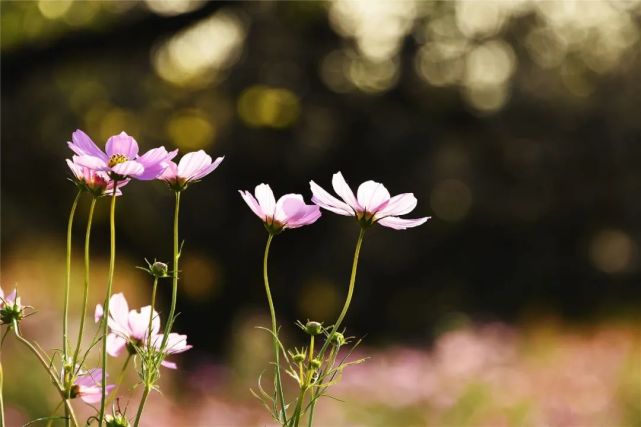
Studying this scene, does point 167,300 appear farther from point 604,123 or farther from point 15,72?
point 604,123

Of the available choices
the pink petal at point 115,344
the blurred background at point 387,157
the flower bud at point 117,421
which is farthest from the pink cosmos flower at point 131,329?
the blurred background at point 387,157

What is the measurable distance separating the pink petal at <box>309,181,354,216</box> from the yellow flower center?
16 centimetres

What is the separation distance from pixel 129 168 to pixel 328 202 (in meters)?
0.16

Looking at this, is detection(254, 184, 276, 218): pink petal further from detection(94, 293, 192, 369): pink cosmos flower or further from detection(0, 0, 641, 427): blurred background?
detection(0, 0, 641, 427): blurred background

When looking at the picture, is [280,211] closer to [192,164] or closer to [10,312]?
[192,164]

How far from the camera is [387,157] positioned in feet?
25.3

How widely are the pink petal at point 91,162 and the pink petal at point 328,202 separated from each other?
166mm

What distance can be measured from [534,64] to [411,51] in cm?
138

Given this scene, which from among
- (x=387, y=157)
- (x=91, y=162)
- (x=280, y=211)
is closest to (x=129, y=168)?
(x=91, y=162)

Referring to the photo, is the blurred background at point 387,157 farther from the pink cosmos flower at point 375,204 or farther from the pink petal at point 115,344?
the pink cosmos flower at point 375,204

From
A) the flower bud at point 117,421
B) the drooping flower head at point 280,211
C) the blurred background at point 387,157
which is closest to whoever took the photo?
the flower bud at point 117,421

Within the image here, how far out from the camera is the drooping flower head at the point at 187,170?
792mm

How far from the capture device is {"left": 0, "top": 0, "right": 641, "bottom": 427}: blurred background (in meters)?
7.29

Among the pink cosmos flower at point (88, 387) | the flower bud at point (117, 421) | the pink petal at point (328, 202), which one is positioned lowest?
the flower bud at point (117, 421)
